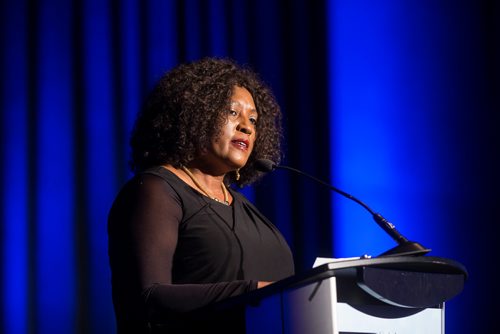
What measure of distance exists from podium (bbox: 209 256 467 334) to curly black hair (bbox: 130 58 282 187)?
67 centimetres

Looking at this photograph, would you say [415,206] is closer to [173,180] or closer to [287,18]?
[287,18]

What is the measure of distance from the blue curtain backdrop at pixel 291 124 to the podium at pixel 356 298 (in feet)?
5.32

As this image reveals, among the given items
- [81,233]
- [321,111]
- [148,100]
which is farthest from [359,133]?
[148,100]

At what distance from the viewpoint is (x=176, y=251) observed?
1599 mm

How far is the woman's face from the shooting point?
A: 189 centimetres

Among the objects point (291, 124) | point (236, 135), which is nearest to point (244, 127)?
point (236, 135)

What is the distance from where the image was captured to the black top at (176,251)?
4.58ft

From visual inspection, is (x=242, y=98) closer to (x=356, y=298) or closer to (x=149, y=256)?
(x=149, y=256)

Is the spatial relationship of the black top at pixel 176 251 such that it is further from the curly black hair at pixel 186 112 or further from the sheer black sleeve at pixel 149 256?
the curly black hair at pixel 186 112

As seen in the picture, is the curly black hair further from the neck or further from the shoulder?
the shoulder

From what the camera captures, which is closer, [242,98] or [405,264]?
[405,264]

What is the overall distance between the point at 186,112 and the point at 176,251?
459 mm

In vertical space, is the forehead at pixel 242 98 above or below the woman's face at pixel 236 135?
above

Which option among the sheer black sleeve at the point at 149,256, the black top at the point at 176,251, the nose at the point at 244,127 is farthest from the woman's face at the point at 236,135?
the sheer black sleeve at the point at 149,256
